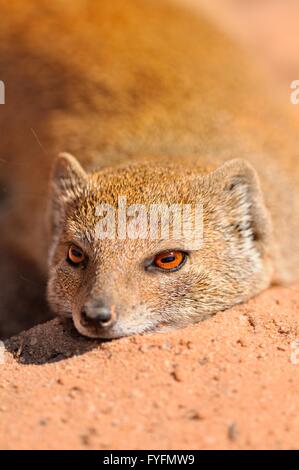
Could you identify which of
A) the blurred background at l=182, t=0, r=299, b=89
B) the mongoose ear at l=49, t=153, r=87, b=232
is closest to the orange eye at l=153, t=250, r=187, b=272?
the mongoose ear at l=49, t=153, r=87, b=232

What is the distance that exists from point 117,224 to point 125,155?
5.34 ft

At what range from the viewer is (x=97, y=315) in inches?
127

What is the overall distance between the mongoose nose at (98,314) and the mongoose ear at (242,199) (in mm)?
1202

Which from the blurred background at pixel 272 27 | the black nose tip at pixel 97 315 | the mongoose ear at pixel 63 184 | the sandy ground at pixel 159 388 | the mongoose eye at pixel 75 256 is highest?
the blurred background at pixel 272 27

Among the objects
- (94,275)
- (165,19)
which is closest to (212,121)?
(165,19)

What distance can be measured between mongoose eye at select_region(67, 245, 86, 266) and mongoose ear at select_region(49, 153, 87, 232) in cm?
43

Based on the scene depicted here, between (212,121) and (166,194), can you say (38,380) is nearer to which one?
(166,194)

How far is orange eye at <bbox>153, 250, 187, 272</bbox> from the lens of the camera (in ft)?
11.8

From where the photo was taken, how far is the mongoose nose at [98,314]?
323 cm

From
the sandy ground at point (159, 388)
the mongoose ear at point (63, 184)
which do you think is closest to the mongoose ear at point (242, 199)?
the sandy ground at point (159, 388)

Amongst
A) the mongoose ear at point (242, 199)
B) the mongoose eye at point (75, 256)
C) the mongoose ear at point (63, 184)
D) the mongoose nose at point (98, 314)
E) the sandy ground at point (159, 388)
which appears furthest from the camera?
the mongoose ear at point (63, 184)

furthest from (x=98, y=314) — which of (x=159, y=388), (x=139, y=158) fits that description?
(x=139, y=158)

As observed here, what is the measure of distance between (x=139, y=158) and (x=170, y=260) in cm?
149

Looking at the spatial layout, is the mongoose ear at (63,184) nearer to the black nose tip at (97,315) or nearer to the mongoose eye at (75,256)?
the mongoose eye at (75,256)
